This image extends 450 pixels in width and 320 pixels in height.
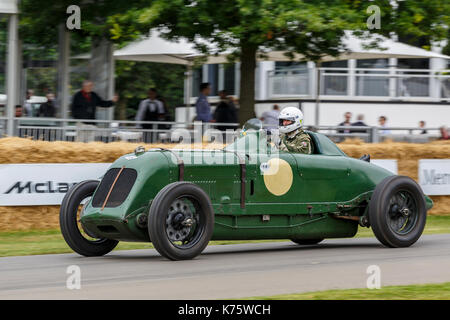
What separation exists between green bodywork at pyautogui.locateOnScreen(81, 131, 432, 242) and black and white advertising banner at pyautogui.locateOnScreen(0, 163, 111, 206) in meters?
3.14

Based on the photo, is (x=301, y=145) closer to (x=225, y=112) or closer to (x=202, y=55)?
(x=225, y=112)

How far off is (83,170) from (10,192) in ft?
3.61

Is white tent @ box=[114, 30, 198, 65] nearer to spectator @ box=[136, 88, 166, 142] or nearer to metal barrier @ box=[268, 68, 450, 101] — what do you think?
spectator @ box=[136, 88, 166, 142]

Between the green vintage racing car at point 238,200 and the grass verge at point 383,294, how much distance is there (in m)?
2.00

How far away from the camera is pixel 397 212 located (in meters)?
9.77

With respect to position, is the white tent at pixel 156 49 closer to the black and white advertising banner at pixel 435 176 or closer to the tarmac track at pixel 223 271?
the black and white advertising banner at pixel 435 176

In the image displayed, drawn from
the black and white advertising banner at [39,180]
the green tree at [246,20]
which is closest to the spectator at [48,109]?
the green tree at [246,20]

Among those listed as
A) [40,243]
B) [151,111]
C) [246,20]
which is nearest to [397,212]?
[40,243]

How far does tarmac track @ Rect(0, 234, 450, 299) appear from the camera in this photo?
662 centimetres

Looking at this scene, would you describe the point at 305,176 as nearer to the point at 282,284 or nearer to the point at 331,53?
the point at 282,284

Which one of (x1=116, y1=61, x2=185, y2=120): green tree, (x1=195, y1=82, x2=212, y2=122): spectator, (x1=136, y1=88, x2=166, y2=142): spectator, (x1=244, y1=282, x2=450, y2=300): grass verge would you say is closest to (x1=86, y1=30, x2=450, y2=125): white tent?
(x1=195, y1=82, x2=212, y2=122): spectator

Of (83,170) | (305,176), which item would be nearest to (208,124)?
(83,170)

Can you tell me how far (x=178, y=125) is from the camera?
647 inches

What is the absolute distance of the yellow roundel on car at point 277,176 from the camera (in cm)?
916
